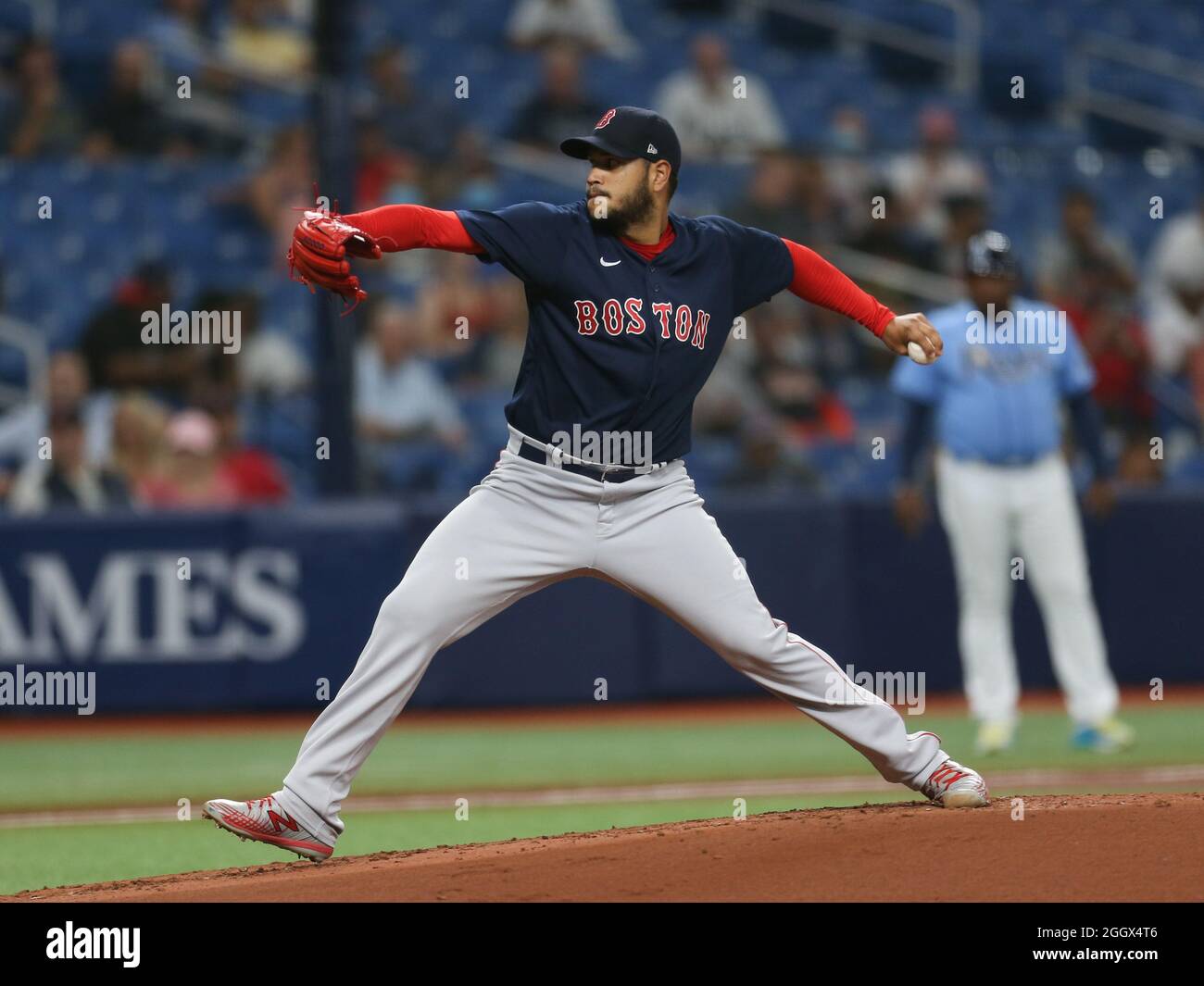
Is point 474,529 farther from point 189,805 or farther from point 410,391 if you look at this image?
point 410,391

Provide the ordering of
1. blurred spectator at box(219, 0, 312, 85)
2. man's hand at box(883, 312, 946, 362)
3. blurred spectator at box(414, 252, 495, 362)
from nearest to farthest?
man's hand at box(883, 312, 946, 362)
blurred spectator at box(414, 252, 495, 362)
blurred spectator at box(219, 0, 312, 85)

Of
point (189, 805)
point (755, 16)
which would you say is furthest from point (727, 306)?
point (755, 16)

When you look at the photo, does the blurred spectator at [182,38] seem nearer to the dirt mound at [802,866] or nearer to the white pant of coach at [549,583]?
the white pant of coach at [549,583]

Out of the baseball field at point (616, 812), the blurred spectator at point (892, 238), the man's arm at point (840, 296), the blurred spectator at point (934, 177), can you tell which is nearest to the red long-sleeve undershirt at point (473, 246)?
the man's arm at point (840, 296)

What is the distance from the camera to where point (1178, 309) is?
43.7 feet

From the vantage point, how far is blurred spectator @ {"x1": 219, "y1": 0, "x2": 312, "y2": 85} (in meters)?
13.5

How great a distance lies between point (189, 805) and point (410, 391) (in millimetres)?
4631

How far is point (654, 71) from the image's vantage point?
14.5 metres

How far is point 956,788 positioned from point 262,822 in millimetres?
2004

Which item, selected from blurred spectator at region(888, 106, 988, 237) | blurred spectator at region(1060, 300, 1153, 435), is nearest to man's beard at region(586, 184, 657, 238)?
blurred spectator at region(1060, 300, 1153, 435)

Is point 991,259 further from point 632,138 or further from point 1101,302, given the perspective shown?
point 1101,302

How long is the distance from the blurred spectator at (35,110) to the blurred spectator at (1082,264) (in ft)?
22.1

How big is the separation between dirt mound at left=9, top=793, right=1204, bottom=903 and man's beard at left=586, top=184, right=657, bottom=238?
1.73 meters

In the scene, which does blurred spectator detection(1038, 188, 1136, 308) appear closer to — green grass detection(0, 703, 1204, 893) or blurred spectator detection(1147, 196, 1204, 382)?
blurred spectator detection(1147, 196, 1204, 382)
